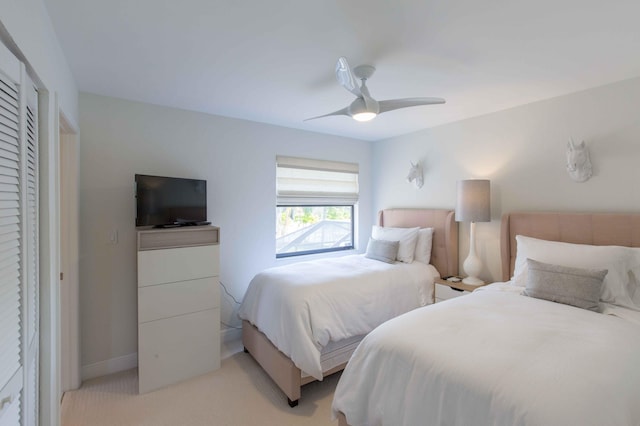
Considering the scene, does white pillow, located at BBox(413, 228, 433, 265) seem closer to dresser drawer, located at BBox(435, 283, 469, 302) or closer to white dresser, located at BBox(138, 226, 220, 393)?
dresser drawer, located at BBox(435, 283, 469, 302)

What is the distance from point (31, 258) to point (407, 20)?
210 cm

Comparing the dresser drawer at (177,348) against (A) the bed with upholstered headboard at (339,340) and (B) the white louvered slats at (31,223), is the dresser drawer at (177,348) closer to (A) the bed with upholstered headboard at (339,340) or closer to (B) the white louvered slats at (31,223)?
(A) the bed with upholstered headboard at (339,340)

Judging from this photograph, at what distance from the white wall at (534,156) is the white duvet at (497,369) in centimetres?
115

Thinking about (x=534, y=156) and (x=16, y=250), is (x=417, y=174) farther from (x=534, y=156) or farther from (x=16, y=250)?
(x=16, y=250)

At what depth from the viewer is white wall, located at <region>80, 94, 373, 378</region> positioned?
101 inches

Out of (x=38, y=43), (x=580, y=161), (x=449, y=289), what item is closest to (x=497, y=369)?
(x=449, y=289)

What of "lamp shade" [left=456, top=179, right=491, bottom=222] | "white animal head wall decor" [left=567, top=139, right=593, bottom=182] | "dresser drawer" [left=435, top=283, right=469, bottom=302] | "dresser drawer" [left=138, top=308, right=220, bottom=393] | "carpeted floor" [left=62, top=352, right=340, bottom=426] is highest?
"white animal head wall decor" [left=567, top=139, right=593, bottom=182]

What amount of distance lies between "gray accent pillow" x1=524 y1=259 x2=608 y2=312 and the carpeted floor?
1787 millimetres

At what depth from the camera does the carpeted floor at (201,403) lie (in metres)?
2.05

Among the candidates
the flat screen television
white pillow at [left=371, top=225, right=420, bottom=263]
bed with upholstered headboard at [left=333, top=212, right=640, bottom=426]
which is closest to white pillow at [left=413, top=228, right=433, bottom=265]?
white pillow at [left=371, top=225, right=420, bottom=263]

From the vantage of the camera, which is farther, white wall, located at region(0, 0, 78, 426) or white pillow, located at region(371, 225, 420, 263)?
white pillow, located at region(371, 225, 420, 263)

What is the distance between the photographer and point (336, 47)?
71.4 inches

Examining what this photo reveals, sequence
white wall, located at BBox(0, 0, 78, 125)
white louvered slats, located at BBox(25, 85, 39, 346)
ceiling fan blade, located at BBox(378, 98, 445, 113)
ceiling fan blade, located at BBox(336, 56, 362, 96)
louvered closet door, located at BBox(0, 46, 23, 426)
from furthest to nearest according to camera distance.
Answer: ceiling fan blade, located at BBox(378, 98, 445, 113) → ceiling fan blade, located at BBox(336, 56, 362, 96) → white louvered slats, located at BBox(25, 85, 39, 346) → white wall, located at BBox(0, 0, 78, 125) → louvered closet door, located at BBox(0, 46, 23, 426)

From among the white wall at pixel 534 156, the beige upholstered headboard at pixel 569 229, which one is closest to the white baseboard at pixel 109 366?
the white wall at pixel 534 156
